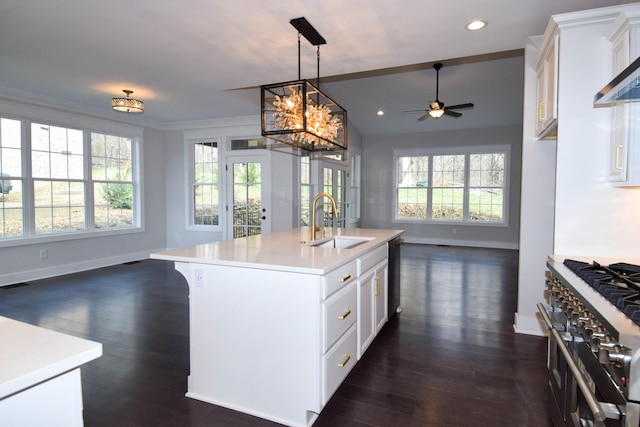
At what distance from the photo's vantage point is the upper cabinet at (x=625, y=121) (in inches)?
71.5

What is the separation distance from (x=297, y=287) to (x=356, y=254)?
22.2 inches

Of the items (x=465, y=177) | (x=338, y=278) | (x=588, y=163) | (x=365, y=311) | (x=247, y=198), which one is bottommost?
(x=365, y=311)

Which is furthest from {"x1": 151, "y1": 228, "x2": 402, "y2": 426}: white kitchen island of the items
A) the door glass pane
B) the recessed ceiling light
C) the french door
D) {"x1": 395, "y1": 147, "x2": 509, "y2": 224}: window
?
{"x1": 395, "y1": 147, "x2": 509, "y2": 224}: window

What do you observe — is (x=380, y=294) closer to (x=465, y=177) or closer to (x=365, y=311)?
(x=365, y=311)

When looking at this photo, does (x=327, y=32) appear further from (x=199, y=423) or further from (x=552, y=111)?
(x=199, y=423)

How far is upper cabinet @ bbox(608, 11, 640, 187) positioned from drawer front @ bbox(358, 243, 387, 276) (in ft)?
5.01

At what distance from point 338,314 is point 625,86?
1701 mm

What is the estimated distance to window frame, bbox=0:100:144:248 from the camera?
475cm

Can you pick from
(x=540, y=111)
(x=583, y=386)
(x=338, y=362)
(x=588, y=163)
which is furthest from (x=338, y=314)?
(x=540, y=111)

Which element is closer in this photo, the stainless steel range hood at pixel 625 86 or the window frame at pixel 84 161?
the stainless steel range hood at pixel 625 86

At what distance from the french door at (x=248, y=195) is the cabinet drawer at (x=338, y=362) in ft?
13.5

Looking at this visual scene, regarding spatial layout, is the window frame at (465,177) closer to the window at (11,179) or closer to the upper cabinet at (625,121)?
the upper cabinet at (625,121)

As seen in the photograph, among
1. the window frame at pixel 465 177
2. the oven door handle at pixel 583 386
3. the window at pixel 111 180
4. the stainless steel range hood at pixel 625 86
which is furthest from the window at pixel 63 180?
the stainless steel range hood at pixel 625 86

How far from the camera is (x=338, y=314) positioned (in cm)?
206
